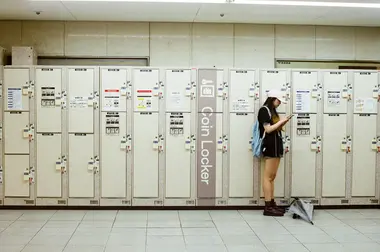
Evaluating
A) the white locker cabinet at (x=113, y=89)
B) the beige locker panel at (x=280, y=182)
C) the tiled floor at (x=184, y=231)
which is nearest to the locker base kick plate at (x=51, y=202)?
the tiled floor at (x=184, y=231)

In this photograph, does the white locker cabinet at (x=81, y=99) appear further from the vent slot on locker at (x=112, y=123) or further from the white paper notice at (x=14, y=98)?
the white paper notice at (x=14, y=98)

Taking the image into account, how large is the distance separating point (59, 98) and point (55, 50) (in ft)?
3.82

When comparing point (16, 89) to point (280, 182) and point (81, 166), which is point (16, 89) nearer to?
point (81, 166)

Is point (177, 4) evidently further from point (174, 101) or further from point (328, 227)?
point (328, 227)

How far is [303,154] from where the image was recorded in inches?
240

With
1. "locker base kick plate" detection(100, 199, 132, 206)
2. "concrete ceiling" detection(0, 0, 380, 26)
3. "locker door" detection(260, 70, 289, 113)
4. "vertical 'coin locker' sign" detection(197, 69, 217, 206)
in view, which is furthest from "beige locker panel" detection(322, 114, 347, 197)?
"locker base kick plate" detection(100, 199, 132, 206)

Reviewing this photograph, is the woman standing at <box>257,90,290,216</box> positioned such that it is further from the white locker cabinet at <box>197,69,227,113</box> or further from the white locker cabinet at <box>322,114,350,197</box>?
the white locker cabinet at <box>322,114,350,197</box>

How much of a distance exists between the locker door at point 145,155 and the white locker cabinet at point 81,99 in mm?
660

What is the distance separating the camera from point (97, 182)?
5.95 m

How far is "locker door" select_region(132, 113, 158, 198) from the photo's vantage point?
596cm

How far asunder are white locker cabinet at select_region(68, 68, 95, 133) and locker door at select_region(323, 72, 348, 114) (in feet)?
11.1

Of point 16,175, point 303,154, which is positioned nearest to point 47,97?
point 16,175

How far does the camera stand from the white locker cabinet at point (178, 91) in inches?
235

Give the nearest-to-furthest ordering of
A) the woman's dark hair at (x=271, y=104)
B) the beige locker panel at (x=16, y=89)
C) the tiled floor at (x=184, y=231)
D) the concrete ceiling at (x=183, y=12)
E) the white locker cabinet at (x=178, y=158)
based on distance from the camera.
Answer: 1. the tiled floor at (x=184, y=231)
2. the concrete ceiling at (x=183, y=12)
3. the woman's dark hair at (x=271, y=104)
4. the beige locker panel at (x=16, y=89)
5. the white locker cabinet at (x=178, y=158)
